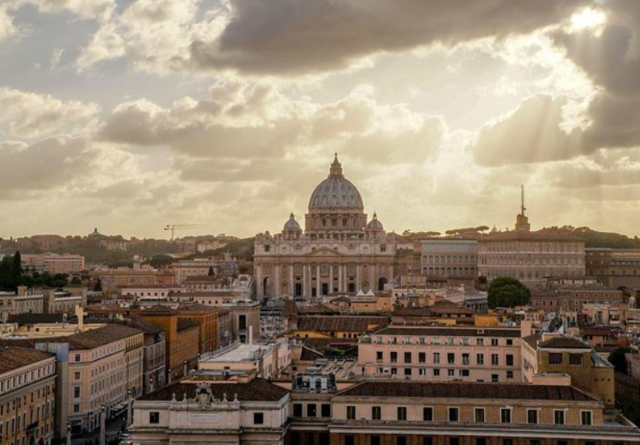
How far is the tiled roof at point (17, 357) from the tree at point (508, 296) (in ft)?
234

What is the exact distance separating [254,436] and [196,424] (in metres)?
1.95

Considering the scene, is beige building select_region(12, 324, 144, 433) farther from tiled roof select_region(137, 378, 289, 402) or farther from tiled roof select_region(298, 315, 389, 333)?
tiled roof select_region(137, 378, 289, 402)

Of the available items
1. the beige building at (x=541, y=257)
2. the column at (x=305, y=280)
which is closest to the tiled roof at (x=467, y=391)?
the beige building at (x=541, y=257)

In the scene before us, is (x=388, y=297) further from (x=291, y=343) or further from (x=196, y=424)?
(x=196, y=424)

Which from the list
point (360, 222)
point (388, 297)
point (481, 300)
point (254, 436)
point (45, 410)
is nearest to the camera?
point (254, 436)

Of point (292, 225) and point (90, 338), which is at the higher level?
point (292, 225)

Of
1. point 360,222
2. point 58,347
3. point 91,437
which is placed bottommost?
point 91,437

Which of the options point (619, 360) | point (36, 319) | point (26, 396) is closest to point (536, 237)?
point (36, 319)

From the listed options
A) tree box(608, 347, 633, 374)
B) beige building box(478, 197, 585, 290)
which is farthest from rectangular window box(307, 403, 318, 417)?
beige building box(478, 197, 585, 290)

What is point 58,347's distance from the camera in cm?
5344

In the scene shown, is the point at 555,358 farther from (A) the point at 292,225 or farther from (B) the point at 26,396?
(A) the point at 292,225

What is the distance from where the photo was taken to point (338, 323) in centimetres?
7375

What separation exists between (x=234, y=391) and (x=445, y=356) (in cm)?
1588

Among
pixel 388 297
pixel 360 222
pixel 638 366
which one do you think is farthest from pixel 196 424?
pixel 360 222
